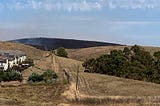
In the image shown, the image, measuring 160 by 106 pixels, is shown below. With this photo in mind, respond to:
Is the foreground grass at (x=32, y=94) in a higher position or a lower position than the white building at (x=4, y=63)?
higher

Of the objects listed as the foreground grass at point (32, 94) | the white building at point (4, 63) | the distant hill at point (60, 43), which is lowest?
the white building at point (4, 63)

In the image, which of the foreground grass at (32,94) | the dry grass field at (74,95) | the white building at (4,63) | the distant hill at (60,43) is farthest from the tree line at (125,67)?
the distant hill at (60,43)

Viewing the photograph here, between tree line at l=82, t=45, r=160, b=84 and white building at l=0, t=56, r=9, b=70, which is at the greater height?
tree line at l=82, t=45, r=160, b=84

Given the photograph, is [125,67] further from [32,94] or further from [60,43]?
[60,43]

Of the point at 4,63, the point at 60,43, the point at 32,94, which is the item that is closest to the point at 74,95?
the point at 32,94

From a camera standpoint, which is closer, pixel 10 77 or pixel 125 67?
pixel 10 77

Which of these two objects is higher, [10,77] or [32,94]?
[10,77]

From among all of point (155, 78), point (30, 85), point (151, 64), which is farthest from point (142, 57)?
point (30, 85)

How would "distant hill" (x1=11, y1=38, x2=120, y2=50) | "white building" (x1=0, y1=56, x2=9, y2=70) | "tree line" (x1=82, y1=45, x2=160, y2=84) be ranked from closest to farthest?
"tree line" (x1=82, y1=45, x2=160, y2=84), "white building" (x1=0, y1=56, x2=9, y2=70), "distant hill" (x1=11, y1=38, x2=120, y2=50)

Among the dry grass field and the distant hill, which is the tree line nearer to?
the dry grass field

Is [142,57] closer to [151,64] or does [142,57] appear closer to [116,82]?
[151,64]

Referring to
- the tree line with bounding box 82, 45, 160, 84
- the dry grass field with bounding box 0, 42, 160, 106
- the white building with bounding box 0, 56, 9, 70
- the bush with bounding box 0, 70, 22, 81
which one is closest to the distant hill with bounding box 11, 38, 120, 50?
the white building with bounding box 0, 56, 9, 70

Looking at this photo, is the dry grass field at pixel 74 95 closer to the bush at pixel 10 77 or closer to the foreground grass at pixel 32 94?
the foreground grass at pixel 32 94

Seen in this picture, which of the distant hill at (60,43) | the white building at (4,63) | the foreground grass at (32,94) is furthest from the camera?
the distant hill at (60,43)
